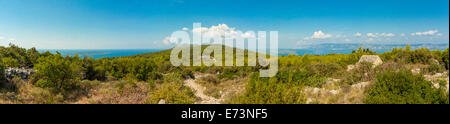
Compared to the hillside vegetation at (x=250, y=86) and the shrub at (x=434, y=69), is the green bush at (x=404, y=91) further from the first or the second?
the shrub at (x=434, y=69)

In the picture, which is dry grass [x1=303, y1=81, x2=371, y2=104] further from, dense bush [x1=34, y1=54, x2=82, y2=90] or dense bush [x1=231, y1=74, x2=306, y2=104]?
dense bush [x1=34, y1=54, x2=82, y2=90]

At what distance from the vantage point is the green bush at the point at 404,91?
146 inches

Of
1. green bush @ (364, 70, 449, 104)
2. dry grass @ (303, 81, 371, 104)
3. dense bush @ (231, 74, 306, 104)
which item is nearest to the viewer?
green bush @ (364, 70, 449, 104)

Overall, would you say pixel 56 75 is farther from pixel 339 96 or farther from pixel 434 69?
pixel 434 69

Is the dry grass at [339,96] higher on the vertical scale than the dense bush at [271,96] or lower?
lower

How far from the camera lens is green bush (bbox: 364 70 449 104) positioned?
12.2 feet

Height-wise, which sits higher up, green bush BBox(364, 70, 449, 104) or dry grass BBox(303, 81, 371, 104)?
green bush BBox(364, 70, 449, 104)

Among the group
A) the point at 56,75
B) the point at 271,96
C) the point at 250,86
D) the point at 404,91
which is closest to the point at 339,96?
the point at 404,91

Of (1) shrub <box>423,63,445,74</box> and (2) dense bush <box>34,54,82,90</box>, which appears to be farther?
(1) shrub <box>423,63,445,74</box>

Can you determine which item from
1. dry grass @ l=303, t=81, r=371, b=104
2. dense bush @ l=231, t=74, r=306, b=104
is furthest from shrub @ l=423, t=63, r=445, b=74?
dense bush @ l=231, t=74, r=306, b=104

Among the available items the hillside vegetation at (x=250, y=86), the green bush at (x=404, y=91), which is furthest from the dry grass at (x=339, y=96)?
the green bush at (x=404, y=91)

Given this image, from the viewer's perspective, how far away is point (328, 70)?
31.1 feet
